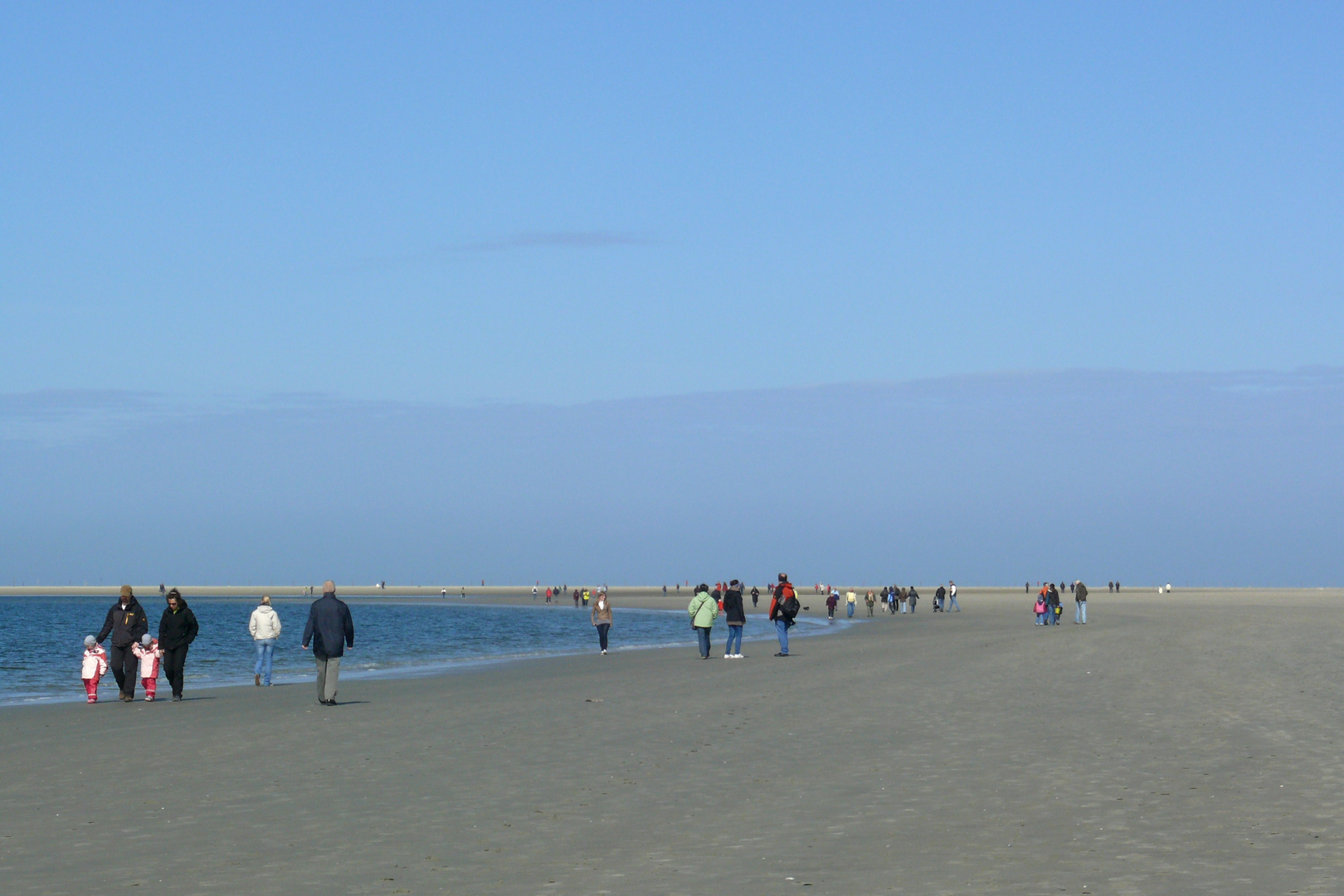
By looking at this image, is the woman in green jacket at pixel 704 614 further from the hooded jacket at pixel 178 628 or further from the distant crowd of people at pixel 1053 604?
the distant crowd of people at pixel 1053 604

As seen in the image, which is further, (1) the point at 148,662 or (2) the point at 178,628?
(1) the point at 148,662

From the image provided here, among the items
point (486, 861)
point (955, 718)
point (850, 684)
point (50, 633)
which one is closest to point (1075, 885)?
point (486, 861)

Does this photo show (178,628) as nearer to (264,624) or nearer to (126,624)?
(126,624)

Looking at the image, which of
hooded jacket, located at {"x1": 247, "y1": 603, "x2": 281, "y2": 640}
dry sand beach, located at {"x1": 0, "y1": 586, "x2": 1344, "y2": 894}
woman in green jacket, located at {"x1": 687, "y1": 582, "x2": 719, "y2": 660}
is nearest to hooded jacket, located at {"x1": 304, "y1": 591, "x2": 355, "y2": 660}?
dry sand beach, located at {"x1": 0, "y1": 586, "x2": 1344, "y2": 894}

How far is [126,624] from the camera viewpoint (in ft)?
79.6

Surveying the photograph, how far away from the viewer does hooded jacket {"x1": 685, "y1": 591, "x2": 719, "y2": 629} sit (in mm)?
33719

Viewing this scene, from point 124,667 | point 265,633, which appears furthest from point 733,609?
point 124,667

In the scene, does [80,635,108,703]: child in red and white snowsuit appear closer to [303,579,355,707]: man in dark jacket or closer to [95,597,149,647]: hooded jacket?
[95,597,149,647]: hooded jacket

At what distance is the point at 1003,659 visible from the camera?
108 ft

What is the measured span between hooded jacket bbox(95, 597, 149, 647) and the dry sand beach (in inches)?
47.0

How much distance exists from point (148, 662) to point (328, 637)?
13.9 feet

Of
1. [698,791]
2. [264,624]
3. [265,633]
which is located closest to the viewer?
[698,791]

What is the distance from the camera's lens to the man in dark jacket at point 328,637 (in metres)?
22.9

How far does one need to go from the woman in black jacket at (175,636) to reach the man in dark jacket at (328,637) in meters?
2.80
